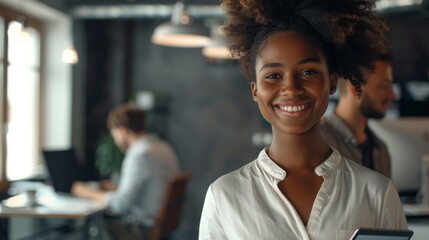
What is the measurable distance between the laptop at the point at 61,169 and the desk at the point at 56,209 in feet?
0.45

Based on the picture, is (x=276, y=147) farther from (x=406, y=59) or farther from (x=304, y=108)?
(x=406, y=59)

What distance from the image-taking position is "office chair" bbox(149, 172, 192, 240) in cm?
420

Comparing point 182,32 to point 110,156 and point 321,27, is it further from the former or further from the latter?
point 321,27

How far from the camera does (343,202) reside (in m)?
1.20

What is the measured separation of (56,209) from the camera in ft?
13.1

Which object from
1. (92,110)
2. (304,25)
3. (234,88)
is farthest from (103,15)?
(304,25)

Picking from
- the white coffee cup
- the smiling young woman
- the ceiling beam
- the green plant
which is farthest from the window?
the smiling young woman

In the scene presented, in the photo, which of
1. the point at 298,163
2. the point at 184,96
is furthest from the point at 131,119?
the point at 298,163

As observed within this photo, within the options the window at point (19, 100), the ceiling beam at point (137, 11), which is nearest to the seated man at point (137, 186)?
the window at point (19, 100)

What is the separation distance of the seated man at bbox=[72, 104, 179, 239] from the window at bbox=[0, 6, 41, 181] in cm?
148

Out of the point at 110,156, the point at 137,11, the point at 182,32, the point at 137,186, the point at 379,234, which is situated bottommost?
the point at 110,156

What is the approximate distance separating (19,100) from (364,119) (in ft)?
16.2

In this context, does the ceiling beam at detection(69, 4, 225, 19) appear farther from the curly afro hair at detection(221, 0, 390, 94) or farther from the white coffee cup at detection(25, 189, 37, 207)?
the curly afro hair at detection(221, 0, 390, 94)

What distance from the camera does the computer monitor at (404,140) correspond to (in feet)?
10.5
